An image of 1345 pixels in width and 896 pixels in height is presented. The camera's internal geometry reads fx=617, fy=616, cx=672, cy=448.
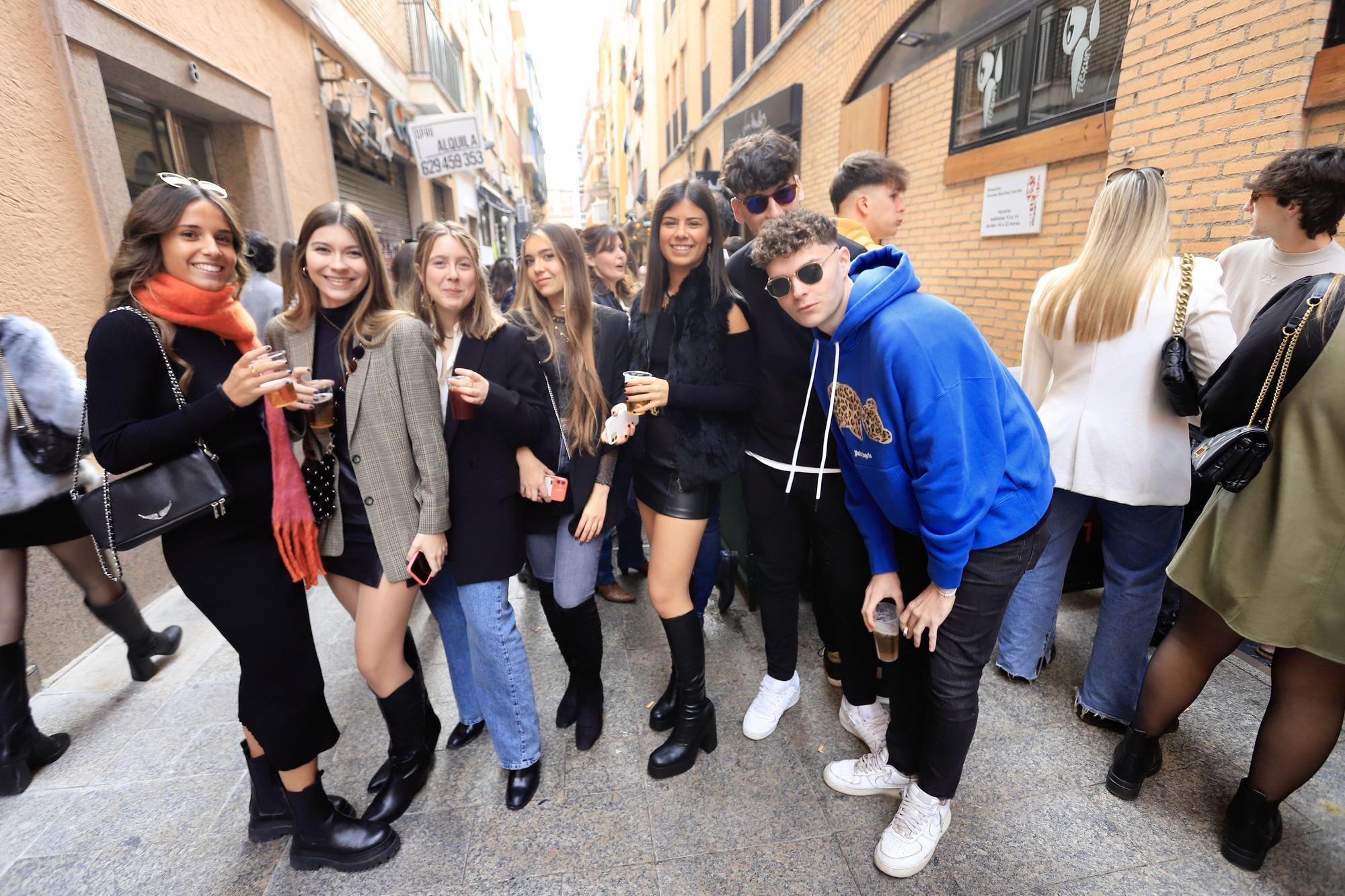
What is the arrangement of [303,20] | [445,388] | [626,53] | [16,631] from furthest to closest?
1. [626,53]
2. [303,20]
3. [16,631]
4. [445,388]

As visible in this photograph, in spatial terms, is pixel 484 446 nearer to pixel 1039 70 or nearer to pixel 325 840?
pixel 325 840

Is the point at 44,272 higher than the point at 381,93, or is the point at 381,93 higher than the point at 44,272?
the point at 381,93

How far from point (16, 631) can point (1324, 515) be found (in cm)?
465

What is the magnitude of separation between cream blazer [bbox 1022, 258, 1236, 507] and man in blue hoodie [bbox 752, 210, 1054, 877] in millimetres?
660

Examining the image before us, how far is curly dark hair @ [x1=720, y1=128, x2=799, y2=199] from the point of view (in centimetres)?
240

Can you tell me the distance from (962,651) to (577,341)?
1.66m

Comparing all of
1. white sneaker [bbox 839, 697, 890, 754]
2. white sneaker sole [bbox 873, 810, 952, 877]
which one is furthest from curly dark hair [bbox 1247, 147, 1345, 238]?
white sneaker sole [bbox 873, 810, 952, 877]

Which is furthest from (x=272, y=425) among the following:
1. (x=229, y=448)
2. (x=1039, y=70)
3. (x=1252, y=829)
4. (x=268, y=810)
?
(x=1039, y=70)

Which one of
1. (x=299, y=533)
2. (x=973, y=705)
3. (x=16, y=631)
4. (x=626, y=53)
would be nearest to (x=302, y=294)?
(x=299, y=533)

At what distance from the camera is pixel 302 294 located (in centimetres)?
194

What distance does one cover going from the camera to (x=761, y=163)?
2406 mm

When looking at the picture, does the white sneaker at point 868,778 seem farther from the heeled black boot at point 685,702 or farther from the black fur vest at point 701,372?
the black fur vest at point 701,372

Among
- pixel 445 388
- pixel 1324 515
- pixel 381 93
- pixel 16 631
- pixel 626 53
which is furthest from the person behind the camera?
pixel 626 53

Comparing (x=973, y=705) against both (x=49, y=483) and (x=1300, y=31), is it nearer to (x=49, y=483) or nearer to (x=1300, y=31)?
(x=49, y=483)
